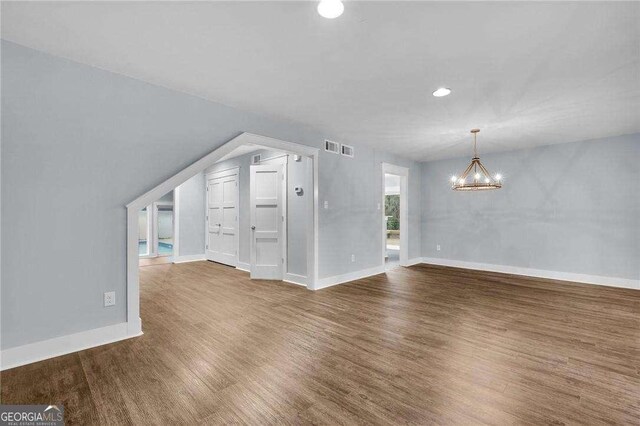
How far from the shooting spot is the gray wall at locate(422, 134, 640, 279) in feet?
16.0

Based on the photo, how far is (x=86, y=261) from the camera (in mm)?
2605

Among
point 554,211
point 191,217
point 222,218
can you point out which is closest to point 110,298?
point 222,218

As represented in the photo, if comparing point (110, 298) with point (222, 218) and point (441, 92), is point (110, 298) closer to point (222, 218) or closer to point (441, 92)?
point (441, 92)

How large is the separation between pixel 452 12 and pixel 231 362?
3.12 m

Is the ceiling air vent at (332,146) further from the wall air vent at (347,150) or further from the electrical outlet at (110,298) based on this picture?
the electrical outlet at (110,298)

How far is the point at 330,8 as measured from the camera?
186cm

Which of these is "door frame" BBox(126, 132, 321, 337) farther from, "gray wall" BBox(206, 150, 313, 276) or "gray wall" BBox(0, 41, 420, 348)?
"gray wall" BBox(206, 150, 313, 276)

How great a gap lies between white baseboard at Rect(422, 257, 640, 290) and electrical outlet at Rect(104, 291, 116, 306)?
260 inches

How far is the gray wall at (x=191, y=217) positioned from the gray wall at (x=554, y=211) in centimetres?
634

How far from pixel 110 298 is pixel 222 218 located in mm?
4645

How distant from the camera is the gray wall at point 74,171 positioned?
2283 mm

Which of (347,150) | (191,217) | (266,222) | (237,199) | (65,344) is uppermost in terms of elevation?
(347,150)
